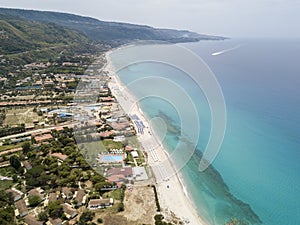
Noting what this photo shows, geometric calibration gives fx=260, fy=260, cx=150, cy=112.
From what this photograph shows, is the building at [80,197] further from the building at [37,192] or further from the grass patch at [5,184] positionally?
the grass patch at [5,184]

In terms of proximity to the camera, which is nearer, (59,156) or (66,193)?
(66,193)

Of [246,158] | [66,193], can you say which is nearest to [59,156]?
[66,193]

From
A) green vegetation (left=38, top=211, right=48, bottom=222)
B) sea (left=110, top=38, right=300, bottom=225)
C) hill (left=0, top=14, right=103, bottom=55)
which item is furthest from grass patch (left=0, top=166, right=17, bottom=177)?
hill (left=0, top=14, right=103, bottom=55)

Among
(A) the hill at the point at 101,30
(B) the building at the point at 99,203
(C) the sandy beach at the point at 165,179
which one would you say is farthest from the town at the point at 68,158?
(A) the hill at the point at 101,30

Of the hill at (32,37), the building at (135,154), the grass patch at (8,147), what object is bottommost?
the grass patch at (8,147)

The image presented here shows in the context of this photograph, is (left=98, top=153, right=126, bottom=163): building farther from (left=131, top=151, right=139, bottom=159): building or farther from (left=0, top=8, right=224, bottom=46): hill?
(left=0, top=8, right=224, bottom=46): hill

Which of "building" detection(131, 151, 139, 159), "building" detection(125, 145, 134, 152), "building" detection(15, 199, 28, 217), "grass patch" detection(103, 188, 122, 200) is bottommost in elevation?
"grass patch" detection(103, 188, 122, 200)

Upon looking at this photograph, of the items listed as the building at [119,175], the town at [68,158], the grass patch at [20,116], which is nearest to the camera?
the town at [68,158]

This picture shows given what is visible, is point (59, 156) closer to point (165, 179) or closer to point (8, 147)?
point (8, 147)

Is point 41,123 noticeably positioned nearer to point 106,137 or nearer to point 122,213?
point 106,137

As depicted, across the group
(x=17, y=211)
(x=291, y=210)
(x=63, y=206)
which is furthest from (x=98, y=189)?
(x=291, y=210)

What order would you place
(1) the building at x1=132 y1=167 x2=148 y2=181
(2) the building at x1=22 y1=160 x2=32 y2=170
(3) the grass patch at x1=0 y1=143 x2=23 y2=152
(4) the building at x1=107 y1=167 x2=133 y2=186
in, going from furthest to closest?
(3) the grass patch at x1=0 y1=143 x2=23 y2=152, (2) the building at x1=22 y1=160 x2=32 y2=170, (1) the building at x1=132 y1=167 x2=148 y2=181, (4) the building at x1=107 y1=167 x2=133 y2=186
